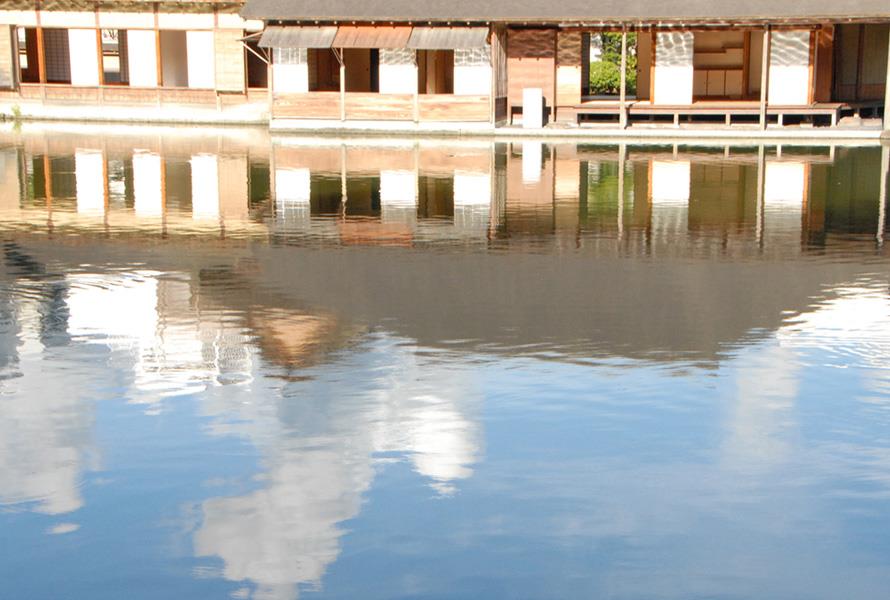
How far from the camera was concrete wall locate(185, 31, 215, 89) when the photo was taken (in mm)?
37062

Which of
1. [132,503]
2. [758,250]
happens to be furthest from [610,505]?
[758,250]

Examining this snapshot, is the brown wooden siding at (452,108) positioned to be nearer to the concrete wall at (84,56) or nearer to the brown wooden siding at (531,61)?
the brown wooden siding at (531,61)

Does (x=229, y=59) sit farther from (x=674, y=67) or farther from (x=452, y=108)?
(x=674, y=67)

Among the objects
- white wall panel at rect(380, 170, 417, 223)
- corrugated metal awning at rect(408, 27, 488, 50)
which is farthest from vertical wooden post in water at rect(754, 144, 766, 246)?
corrugated metal awning at rect(408, 27, 488, 50)

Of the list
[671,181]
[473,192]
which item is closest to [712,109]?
[671,181]

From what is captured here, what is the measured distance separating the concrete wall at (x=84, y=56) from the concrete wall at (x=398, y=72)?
990cm

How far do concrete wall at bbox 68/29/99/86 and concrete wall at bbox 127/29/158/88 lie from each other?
44.1 inches

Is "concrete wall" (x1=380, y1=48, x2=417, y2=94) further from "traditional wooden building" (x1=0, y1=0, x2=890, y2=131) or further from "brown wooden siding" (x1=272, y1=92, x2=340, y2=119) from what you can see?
"brown wooden siding" (x1=272, y1=92, x2=340, y2=119)

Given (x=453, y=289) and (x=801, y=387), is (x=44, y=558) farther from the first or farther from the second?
(x=453, y=289)

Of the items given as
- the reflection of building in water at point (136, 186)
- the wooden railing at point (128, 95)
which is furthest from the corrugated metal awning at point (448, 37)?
the wooden railing at point (128, 95)

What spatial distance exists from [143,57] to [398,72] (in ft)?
29.5

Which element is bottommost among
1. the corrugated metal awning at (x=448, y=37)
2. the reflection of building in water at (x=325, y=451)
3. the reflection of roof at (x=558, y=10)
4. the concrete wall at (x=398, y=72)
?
the reflection of building in water at (x=325, y=451)

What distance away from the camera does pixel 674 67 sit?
32844mm

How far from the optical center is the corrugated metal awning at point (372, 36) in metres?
32.2
